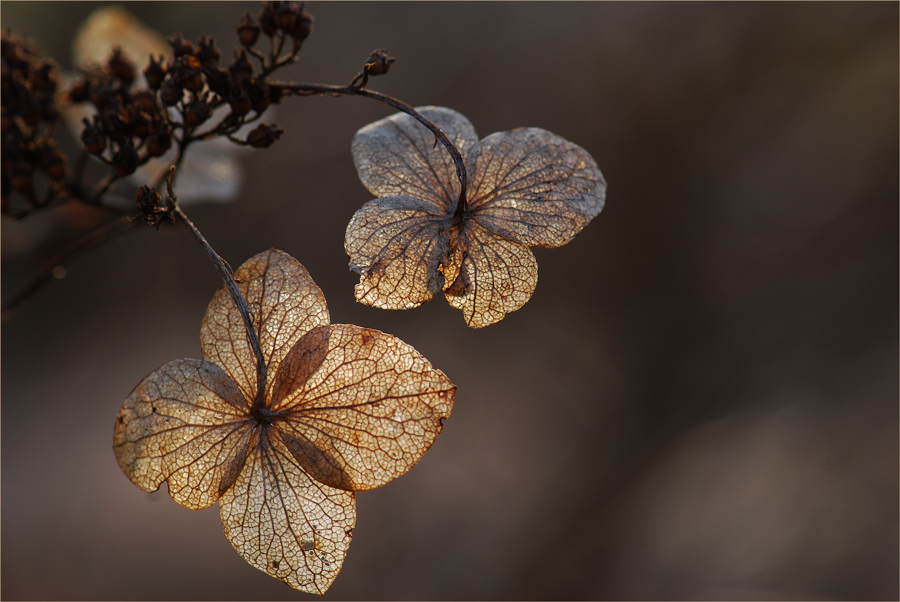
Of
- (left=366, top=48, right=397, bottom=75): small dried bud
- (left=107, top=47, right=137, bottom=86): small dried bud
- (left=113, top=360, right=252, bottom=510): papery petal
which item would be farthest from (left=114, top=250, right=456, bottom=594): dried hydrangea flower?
(left=107, top=47, right=137, bottom=86): small dried bud

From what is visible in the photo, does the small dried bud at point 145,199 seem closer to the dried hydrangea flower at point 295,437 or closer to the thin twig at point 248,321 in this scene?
the thin twig at point 248,321

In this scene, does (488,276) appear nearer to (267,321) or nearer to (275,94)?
(267,321)

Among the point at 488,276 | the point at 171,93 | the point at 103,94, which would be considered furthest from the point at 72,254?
the point at 488,276

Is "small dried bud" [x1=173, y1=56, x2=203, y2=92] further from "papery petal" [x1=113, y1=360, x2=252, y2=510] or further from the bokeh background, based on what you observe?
the bokeh background

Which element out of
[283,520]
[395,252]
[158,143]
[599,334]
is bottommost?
[283,520]

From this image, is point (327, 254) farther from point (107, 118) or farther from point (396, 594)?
point (107, 118)

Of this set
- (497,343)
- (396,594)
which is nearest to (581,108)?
(497,343)
